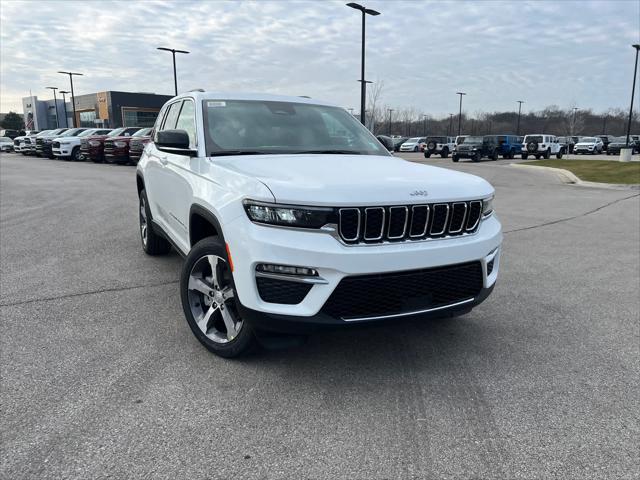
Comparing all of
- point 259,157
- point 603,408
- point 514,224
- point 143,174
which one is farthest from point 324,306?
point 514,224

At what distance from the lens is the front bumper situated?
2.81 meters

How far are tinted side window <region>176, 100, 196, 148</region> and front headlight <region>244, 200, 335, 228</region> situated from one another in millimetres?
1539

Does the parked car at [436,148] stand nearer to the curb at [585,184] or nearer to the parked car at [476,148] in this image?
the parked car at [476,148]

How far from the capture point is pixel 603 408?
2982mm

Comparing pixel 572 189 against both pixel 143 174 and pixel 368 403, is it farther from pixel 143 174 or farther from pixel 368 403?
pixel 368 403

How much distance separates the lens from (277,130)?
4.29m

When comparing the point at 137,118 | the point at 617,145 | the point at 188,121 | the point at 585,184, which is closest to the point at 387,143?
the point at 188,121

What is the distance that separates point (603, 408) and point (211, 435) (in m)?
2.25

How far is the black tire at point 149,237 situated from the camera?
6047 mm

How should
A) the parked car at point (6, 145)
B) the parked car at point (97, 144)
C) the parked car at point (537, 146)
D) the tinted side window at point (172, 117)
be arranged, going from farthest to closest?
the parked car at point (6, 145), the parked car at point (537, 146), the parked car at point (97, 144), the tinted side window at point (172, 117)

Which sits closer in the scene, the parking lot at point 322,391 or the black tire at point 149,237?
the parking lot at point 322,391

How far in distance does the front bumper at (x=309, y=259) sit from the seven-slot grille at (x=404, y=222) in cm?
6

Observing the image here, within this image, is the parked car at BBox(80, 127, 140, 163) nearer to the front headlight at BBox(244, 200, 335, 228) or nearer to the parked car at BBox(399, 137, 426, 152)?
the front headlight at BBox(244, 200, 335, 228)

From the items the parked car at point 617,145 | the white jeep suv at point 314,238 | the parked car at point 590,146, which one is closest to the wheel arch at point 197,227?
the white jeep suv at point 314,238
